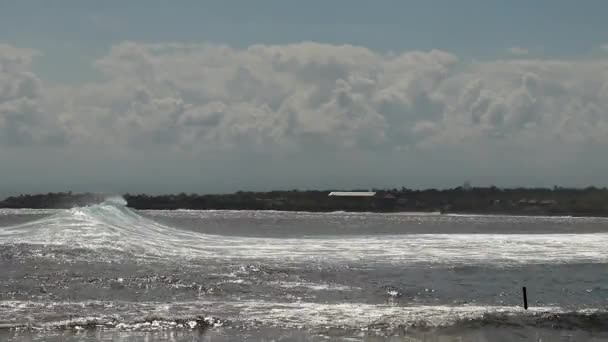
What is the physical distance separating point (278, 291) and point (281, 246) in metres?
24.7

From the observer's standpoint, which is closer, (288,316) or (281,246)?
(288,316)

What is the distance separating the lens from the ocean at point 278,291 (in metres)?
25.5

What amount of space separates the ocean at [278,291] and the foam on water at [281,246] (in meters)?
0.21

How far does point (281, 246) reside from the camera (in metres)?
58.0

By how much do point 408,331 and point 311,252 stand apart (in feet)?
88.7

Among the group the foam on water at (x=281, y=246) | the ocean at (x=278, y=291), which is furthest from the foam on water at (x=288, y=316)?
the foam on water at (x=281, y=246)

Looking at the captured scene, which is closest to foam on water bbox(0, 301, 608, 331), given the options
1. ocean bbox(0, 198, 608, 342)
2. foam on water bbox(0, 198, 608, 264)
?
ocean bbox(0, 198, 608, 342)

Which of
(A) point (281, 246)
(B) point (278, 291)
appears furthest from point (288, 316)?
(A) point (281, 246)

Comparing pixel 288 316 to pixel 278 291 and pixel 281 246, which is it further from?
pixel 281 246

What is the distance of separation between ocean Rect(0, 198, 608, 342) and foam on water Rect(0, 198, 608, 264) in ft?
0.69

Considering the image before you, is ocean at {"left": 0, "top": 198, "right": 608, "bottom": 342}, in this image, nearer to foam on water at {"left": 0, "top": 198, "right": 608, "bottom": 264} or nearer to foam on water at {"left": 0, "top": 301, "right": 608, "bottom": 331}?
foam on water at {"left": 0, "top": 301, "right": 608, "bottom": 331}

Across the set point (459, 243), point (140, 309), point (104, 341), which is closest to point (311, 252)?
point (459, 243)

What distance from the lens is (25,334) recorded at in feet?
77.4

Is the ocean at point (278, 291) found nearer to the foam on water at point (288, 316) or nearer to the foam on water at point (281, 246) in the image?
the foam on water at point (288, 316)
